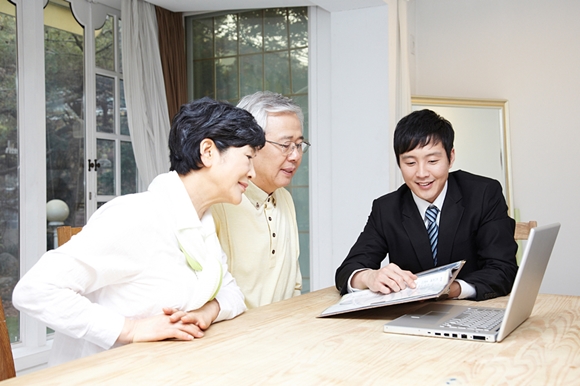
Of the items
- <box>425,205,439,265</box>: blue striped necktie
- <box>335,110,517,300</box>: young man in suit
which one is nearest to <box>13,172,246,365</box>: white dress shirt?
<box>335,110,517,300</box>: young man in suit

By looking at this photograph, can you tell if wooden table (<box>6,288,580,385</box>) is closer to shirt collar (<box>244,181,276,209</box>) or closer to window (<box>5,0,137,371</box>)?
shirt collar (<box>244,181,276,209</box>)

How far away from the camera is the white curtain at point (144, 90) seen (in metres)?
4.21

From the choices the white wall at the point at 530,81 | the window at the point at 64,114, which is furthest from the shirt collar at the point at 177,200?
the white wall at the point at 530,81

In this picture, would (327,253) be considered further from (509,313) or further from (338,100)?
(509,313)

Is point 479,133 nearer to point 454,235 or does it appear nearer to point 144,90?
point 144,90

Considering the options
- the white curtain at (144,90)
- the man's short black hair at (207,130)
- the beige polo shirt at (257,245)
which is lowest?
the beige polo shirt at (257,245)

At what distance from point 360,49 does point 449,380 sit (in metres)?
3.36

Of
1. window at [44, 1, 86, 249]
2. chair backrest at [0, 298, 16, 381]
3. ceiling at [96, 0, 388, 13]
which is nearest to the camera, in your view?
chair backrest at [0, 298, 16, 381]

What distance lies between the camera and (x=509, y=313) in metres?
1.25

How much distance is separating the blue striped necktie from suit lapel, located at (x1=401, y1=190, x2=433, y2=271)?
3cm

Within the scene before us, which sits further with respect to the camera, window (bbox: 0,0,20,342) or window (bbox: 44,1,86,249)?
window (bbox: 44,1,86,249)

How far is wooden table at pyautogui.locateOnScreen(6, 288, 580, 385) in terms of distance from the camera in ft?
3.32

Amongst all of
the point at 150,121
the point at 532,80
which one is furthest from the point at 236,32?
the point at 532,80

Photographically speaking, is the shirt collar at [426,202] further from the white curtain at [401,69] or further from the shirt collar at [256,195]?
the white curtain at [401,69]
